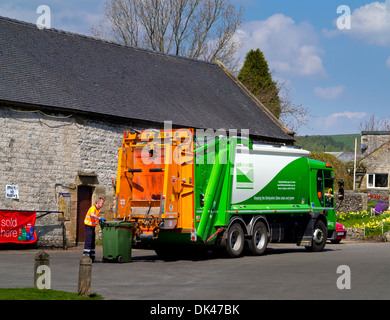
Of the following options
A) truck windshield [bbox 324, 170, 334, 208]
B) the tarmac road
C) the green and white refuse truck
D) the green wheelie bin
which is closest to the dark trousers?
the green wheelie bin

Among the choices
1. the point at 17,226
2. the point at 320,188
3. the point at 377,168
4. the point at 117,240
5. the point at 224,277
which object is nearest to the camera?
the point at 224,277

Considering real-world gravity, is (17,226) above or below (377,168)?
below

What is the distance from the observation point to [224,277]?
14203mm

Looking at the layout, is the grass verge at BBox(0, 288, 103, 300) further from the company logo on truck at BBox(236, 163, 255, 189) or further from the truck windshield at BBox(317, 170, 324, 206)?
the truck windshield at BBox(317, 170, 324, 206)

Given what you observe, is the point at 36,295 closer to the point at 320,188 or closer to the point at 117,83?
the point at 320,188

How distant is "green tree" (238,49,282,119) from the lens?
5111cm

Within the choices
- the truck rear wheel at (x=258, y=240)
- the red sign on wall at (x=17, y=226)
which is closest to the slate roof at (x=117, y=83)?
the red sign on wall at (x=17, y=226)

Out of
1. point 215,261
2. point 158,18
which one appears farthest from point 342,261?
point 158,18

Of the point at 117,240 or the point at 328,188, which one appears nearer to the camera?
the point at 117,240

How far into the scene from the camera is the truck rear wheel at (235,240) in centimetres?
1908

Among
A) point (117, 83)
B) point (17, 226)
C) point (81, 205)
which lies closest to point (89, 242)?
point (17, 226)

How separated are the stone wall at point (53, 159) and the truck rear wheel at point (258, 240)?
29.1 feet

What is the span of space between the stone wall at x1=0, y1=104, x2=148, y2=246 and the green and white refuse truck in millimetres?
6678

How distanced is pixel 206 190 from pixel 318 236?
19.5 ft
